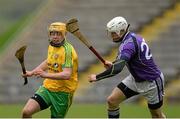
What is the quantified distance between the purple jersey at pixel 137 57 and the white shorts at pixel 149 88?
0.09 metres

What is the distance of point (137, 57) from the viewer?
12.4 metres

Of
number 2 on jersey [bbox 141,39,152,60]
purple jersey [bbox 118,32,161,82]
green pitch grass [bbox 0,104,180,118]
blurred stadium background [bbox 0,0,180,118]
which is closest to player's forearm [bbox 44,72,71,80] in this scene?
purple jersey [bbox 118,32,161,82]

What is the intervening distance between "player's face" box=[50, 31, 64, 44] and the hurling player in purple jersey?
27.5 inches

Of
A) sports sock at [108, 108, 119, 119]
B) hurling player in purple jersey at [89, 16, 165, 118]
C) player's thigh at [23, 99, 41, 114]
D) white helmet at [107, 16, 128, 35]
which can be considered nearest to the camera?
player's thigh at [23, 99, 41, 114]

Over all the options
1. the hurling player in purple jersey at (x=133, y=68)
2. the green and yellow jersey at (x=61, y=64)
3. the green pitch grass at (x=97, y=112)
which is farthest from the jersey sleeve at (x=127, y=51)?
the green pitch grass at (x=97, y=112)

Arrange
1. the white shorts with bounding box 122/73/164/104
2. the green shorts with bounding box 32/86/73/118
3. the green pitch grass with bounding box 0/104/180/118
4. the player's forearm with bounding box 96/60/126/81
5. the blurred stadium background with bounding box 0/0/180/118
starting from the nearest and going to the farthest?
the player's forearm with bounding box 96/60/126/81
the green shorts with bounding box 32/86/73/118
the white shorts with bounding box 122/73/164/104
the green pitch grass with bounding box 0/104/180/118
the blurred stadium background with bounding box 0/0/180/118

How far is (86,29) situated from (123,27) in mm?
16683

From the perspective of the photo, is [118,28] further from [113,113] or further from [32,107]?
[32,107]

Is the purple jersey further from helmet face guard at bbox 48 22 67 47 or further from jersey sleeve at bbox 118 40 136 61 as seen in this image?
helmet face guard at bbox 48 22 67 47

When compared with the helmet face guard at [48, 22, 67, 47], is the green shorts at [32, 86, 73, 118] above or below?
below

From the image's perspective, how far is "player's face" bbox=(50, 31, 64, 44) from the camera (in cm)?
1215

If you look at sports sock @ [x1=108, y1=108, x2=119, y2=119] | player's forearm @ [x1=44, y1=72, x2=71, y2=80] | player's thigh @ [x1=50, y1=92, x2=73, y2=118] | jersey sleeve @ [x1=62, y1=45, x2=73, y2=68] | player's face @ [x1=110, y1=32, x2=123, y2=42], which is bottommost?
sports sock @ [x1=108, y1=108, x2=119, y2=119]

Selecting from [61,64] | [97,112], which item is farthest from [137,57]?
[97,112]

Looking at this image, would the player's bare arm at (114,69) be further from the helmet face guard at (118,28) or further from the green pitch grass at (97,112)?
the green pitch grass at (97,112)
